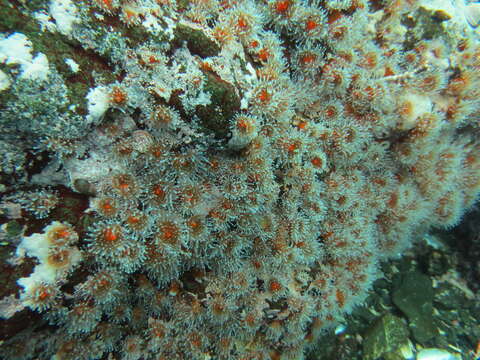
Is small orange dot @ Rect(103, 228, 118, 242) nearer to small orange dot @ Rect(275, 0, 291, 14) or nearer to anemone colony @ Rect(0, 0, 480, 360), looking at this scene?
anemone colony @ Rect(0, 0, 480, 360)

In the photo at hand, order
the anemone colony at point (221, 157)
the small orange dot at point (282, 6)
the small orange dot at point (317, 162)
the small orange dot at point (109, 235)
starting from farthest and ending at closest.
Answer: the small orange dot at point (317, 162), the small orange dot at point (282, 6), the small orange dot at point (109, 235), the anemone colony at point (221, 157)

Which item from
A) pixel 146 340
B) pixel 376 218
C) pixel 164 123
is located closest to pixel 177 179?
pixel 164 123

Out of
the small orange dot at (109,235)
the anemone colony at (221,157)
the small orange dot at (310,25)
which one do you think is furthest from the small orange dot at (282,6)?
the small orange dot at (109,235)

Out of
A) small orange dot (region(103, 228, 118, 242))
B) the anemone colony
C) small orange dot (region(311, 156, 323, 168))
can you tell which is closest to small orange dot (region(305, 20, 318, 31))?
the anemone colony

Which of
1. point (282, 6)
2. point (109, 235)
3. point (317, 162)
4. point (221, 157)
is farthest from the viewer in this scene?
point (317, 162)

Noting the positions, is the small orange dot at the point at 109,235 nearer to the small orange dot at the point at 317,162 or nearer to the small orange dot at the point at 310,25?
the small orange dot at the point at 317,162

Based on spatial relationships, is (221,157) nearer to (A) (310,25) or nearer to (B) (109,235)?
(B) (109,235)

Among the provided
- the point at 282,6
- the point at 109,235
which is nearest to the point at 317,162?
the point at 282,6

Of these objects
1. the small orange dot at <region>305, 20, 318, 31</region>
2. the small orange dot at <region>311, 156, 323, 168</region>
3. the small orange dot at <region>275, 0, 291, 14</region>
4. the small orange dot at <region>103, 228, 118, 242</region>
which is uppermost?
the small orange dot at <region>275, 0, 291, 14</region>

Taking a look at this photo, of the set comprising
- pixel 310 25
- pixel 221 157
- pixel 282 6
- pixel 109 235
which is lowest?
pixel 109 235
